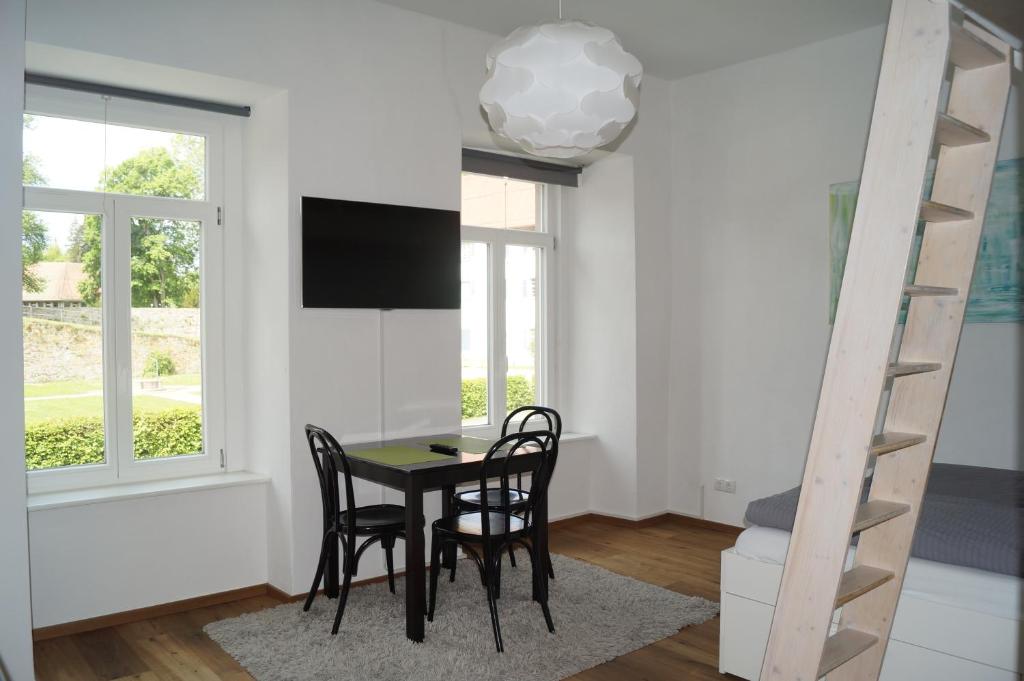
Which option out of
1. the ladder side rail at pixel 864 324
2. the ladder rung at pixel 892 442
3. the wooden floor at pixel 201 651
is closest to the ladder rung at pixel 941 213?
the ladder side rail at pixel 864 324

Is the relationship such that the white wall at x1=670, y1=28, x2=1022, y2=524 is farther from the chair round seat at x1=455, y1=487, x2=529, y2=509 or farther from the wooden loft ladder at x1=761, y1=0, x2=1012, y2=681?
the wooden loft ladder at x1=761, y1=0, x2=1012, y2=681

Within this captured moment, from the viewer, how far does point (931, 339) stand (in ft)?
6.21

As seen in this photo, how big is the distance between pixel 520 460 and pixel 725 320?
7.13 ft

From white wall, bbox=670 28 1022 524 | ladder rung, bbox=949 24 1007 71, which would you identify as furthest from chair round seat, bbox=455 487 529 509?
ladder rung, bbox=949 24 1007 71

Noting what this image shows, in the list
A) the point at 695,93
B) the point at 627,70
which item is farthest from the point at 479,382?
the point at 627,70

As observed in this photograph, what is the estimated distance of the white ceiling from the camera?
13.4 ft

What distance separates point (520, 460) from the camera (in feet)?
11.6

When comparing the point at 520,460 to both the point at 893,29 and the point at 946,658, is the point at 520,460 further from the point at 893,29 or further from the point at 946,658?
the point at 893,29

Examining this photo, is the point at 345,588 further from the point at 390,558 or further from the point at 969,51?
the point at 969,51

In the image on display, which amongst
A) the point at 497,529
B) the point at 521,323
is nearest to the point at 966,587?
the point at 497,529

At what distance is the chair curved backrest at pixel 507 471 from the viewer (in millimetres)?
3211

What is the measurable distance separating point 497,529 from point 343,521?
680mm

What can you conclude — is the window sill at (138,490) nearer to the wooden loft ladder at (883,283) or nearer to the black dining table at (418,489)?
the black dining table at (418,489)

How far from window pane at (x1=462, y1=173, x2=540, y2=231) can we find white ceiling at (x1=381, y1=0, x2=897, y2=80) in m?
0.99
